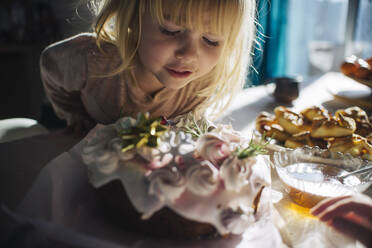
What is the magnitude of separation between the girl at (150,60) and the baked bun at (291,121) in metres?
0.19

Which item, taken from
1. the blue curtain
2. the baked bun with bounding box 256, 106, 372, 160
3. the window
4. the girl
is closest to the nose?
the girl

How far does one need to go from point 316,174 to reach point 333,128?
0.64 feet

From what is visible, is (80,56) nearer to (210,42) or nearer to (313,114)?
(210,42)

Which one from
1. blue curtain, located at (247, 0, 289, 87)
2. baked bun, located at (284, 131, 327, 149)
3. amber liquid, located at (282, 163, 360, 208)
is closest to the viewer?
amber liquid, located at (282, 163, 360, 208)

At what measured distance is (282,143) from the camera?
801 millimetres

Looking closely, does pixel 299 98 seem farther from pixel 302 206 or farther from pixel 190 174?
pixel 190 174

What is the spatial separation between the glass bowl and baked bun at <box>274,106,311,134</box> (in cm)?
16

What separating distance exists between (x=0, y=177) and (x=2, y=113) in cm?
243

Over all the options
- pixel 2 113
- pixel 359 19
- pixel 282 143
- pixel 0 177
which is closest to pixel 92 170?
pixel 0 177

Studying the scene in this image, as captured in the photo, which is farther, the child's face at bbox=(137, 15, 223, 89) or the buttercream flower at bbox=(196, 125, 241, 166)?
Answer: the child's face at bbox=(137, 15, 223, 89)

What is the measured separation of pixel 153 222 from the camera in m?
0.42

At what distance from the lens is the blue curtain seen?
2695 millimetres

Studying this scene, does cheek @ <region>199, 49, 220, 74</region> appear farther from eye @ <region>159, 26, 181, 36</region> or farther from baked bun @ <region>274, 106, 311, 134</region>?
baked bun @ <region>274, 106, 311, 134</region>

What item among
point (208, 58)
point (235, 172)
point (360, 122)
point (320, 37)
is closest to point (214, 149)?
point (235, 172)
